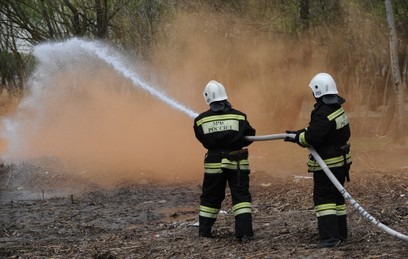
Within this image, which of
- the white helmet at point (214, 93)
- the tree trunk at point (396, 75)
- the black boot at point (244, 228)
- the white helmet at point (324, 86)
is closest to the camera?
the white helmet at point (324, 86)

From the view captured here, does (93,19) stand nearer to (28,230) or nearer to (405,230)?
(28,230)

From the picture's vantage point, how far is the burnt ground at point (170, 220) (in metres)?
6.17

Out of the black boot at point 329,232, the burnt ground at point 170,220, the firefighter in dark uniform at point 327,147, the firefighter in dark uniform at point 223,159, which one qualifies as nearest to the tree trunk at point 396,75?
the burnt ground at point 170,220

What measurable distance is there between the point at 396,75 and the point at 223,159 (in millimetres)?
8395

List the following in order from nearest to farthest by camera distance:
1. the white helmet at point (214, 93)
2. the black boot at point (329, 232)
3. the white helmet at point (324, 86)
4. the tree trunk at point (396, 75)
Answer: the black boot at point (329, 232) < the white helmet at point (324, 86) < the white helmet at point (214, 93) < the tree trunk at point (396, 75)

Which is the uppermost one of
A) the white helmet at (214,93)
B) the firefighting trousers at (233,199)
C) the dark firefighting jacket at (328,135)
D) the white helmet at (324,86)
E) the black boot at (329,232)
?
the white helmet at (214,93)

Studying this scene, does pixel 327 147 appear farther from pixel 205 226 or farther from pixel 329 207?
pixel 205 226

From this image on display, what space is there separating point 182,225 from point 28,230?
2.06 metres

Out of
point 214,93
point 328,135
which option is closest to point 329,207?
point 328,135

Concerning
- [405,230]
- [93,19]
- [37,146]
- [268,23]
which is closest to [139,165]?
[37,146]

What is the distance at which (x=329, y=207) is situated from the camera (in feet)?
19.9

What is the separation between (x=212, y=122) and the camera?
672 centimetres

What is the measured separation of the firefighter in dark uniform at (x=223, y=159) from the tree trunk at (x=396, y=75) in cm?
800

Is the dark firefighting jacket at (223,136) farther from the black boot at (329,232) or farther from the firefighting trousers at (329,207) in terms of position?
the black boot at (329,232)
